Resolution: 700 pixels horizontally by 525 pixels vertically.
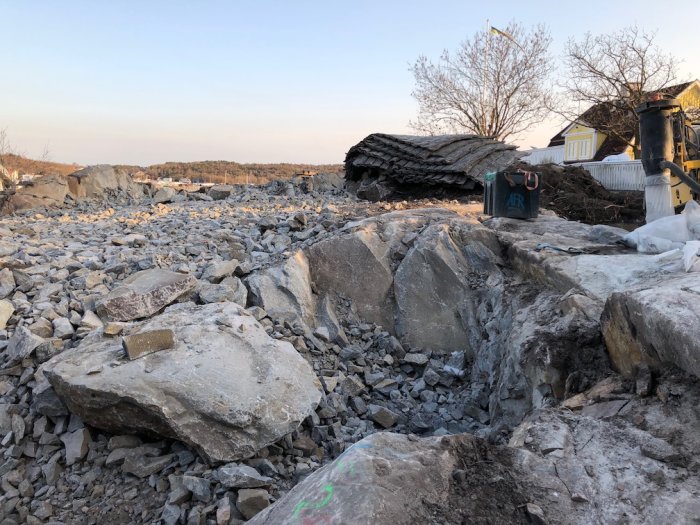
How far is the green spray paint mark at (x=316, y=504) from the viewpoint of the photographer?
1.55 m

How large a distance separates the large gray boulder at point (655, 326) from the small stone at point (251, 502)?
74.7 inches

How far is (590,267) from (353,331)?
2065 millimetres

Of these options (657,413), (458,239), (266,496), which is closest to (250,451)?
(266,496)

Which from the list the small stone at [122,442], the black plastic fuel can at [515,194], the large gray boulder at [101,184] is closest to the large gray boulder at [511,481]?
the small stone at [122,442]

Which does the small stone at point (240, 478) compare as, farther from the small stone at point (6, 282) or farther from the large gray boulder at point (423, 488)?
the small stone at point (6, 282)

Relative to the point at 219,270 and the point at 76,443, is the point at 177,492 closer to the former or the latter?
the point at 76,443

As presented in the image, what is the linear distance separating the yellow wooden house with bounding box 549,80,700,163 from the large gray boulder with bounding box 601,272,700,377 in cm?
1708

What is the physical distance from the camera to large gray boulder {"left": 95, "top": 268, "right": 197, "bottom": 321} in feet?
12.0

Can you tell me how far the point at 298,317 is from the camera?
4.25 meters

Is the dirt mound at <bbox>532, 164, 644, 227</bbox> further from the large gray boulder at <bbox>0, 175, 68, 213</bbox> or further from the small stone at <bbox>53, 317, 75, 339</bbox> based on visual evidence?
the large gray boulder at <bbox>0, 175, 68, 213</bbox>

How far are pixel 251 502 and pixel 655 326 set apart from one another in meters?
2.07

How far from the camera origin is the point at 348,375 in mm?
3971

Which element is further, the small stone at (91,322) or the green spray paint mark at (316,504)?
the small stone at (91,322)

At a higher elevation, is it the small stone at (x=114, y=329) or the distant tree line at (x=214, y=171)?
the distant tree line at (x=214, y=171)
